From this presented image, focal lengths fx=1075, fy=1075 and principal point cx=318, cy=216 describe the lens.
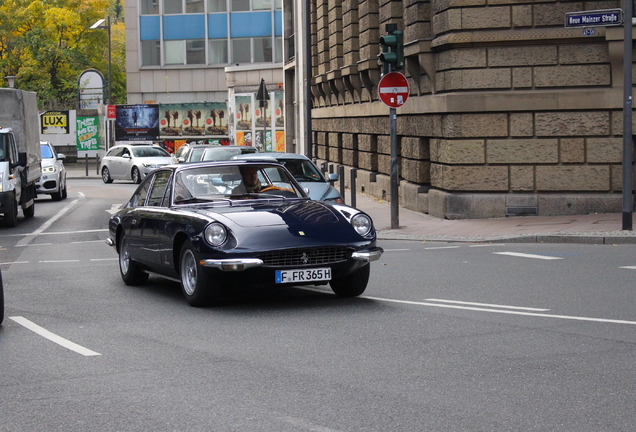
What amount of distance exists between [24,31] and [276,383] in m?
71.7

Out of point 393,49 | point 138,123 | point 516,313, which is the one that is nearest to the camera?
point 516,313

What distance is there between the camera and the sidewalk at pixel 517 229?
15.8 metres

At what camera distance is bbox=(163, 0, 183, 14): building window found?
71688 mm

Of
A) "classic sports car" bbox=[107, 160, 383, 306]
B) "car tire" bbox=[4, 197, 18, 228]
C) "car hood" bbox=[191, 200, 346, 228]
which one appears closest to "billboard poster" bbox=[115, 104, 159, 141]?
"car tire" bbox=[4, 197, 18, 228]

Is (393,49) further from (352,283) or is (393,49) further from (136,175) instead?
(136,175)

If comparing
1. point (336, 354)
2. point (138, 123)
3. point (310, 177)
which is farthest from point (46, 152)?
point (336, 354)

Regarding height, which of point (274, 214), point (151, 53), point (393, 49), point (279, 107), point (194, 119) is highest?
point (151, 53)

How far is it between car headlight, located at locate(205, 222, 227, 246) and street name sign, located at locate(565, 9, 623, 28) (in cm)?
837

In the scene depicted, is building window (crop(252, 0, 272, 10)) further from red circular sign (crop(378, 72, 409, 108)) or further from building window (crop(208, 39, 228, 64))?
red circular sign (crop(378, 72, 409, 108))

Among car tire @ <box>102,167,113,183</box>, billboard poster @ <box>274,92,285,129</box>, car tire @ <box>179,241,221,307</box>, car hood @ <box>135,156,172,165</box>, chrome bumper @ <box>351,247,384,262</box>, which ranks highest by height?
billboard poster @ <box>274,92,285,129</box>

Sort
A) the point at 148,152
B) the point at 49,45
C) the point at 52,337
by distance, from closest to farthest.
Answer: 1. the point at 52,337
2. the point at 148,152
3. the point at 49,45

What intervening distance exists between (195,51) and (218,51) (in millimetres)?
1581

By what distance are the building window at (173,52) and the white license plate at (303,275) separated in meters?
63.8

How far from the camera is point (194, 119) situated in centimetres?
6531
